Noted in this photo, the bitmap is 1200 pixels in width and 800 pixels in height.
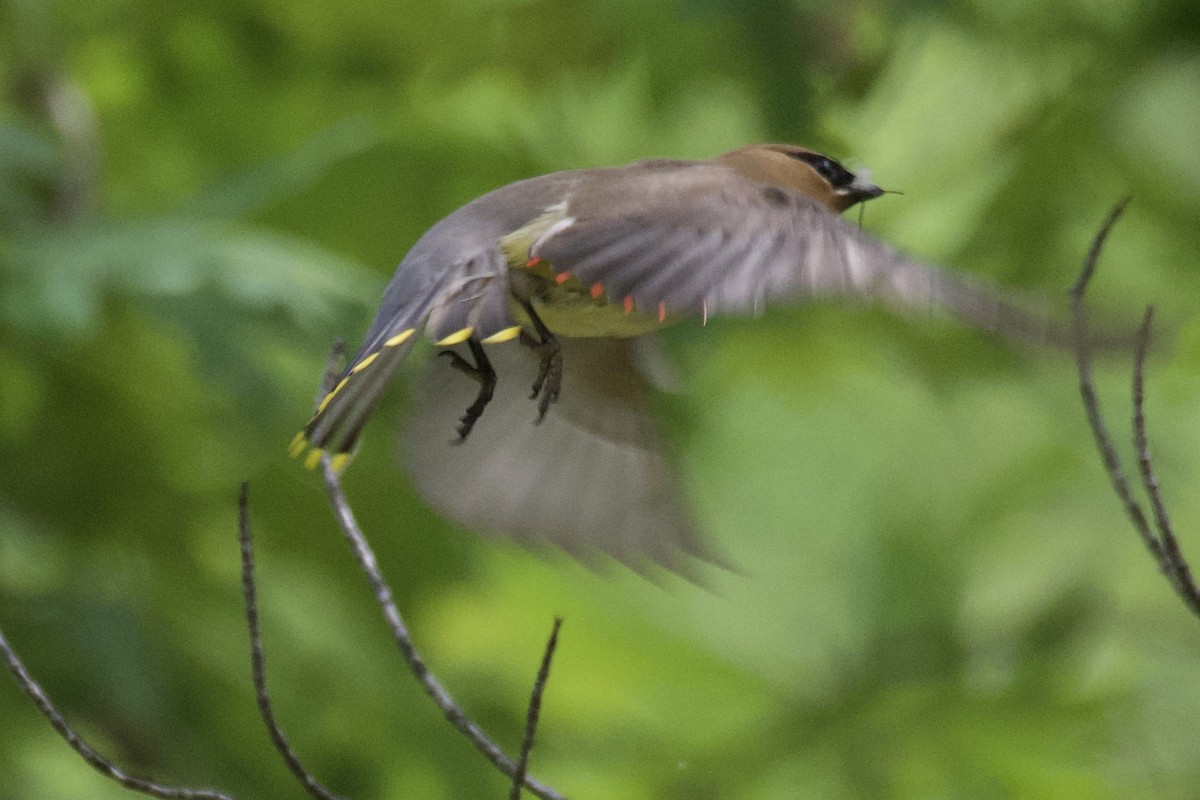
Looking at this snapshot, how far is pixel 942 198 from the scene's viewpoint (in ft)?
11.1

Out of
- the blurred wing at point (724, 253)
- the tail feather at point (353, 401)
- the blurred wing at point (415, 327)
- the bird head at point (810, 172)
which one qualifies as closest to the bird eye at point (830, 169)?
the bird head at point (810, 172)

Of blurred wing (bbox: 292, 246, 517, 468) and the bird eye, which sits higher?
the bird eye

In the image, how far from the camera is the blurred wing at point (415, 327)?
1542 mm

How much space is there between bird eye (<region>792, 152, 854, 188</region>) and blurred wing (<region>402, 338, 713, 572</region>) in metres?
0.34

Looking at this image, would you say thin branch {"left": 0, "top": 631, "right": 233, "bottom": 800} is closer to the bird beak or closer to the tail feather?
the tail feather

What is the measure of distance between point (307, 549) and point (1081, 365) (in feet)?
7.90

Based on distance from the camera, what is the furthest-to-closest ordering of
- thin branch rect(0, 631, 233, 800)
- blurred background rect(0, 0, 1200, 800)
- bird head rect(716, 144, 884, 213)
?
blurred background rect(0, 0, 1200, 800), bird head rect(716, 144, 884, 213), thin branch rect(0, 631, 233, 800)

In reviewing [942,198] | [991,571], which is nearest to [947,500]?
[991,571]

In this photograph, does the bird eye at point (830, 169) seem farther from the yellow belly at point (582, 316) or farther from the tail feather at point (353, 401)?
the tail feather at point (353, 401)

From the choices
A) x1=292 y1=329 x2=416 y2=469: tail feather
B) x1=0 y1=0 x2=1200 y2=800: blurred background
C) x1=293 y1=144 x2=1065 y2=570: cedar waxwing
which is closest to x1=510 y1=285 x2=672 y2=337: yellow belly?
x1=293 y1=144 x2=1065 y2=570: cedar waxwing

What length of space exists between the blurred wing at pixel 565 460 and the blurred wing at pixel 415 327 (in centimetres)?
25

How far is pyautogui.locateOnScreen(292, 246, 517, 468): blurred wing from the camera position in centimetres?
154

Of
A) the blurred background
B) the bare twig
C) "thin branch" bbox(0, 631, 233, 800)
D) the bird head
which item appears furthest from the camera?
the blurred background

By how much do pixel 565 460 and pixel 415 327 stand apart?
19.3 inches
